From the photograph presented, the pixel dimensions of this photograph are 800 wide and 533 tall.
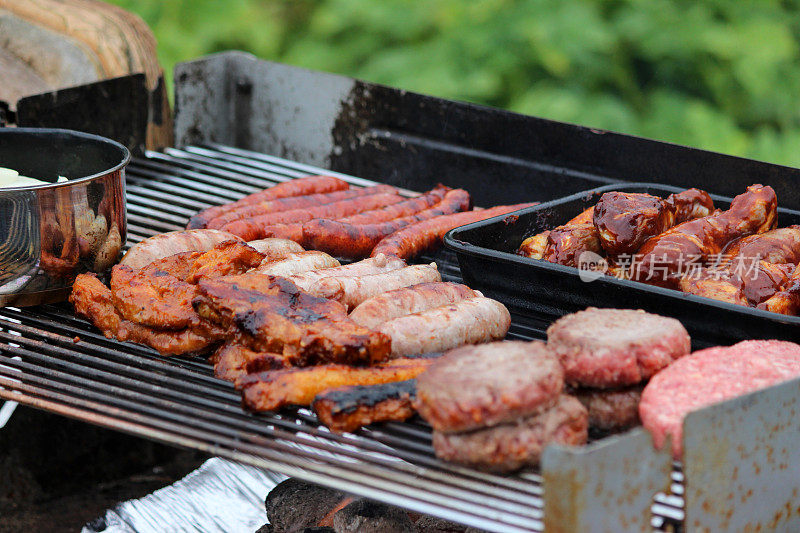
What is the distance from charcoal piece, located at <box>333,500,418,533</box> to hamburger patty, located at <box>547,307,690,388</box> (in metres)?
1.02

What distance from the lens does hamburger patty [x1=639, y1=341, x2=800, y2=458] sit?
240 cm

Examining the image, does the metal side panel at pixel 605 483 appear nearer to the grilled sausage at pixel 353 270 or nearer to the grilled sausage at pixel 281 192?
the grilled sausage at pixel 353 270

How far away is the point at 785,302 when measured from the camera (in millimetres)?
2947

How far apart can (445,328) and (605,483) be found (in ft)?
3.07

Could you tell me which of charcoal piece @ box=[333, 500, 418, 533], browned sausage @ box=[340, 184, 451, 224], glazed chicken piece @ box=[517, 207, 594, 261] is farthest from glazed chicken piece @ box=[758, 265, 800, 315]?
browned sausage @ box=[340, 184, 451, 224]

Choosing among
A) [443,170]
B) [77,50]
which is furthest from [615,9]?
[77,50]

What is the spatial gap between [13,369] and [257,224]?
1.31 m

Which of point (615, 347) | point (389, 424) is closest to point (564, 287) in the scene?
point (615, 347)

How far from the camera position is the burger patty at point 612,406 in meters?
2.56

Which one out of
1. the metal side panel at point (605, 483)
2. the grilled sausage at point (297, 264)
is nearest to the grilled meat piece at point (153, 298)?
the grilled sausage at point (297, 264)

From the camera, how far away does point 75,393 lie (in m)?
2.75

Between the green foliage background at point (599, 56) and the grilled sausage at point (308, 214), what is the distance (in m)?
3.66

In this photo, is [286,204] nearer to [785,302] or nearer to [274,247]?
[274,247]

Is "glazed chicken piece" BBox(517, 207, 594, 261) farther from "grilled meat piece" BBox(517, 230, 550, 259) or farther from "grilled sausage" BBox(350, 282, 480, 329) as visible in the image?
"grilled sausage" BBox(350, 282, 480, 329)
